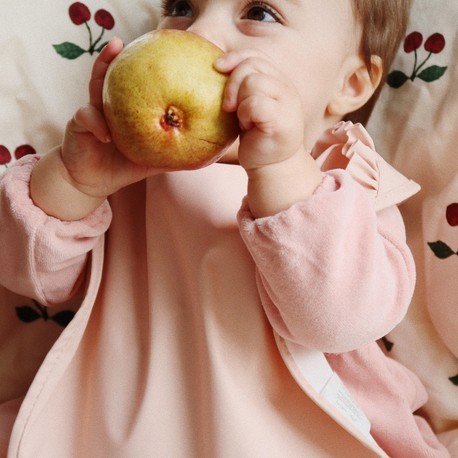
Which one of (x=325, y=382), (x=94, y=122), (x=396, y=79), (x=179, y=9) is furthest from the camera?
(x=396, y=79)

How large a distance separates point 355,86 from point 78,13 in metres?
0.49

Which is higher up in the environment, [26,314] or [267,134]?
[267,134]

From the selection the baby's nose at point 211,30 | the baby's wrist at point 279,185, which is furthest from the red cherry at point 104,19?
the baby's wrist at point 279,185

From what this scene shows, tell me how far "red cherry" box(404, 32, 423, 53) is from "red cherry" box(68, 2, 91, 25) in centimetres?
55

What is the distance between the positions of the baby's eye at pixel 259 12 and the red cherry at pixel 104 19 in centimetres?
36

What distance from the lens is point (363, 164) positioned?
0.82m

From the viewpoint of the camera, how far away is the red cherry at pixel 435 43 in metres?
1.05

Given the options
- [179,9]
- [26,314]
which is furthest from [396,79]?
[26,314]

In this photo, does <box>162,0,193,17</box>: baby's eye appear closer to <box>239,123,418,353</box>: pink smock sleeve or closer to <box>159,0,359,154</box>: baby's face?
<box>159,0,359,154</box>: baby's face

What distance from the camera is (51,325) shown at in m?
1.04

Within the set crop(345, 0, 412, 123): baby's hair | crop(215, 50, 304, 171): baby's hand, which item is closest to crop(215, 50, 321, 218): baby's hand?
crop(215, 50, 304, 171): baby's hand

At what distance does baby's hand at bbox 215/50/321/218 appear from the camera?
0.60 m

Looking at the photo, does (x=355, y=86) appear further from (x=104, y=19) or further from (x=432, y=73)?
(x=104, y=19)

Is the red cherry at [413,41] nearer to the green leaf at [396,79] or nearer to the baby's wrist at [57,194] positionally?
the green leaf at [396,79]
